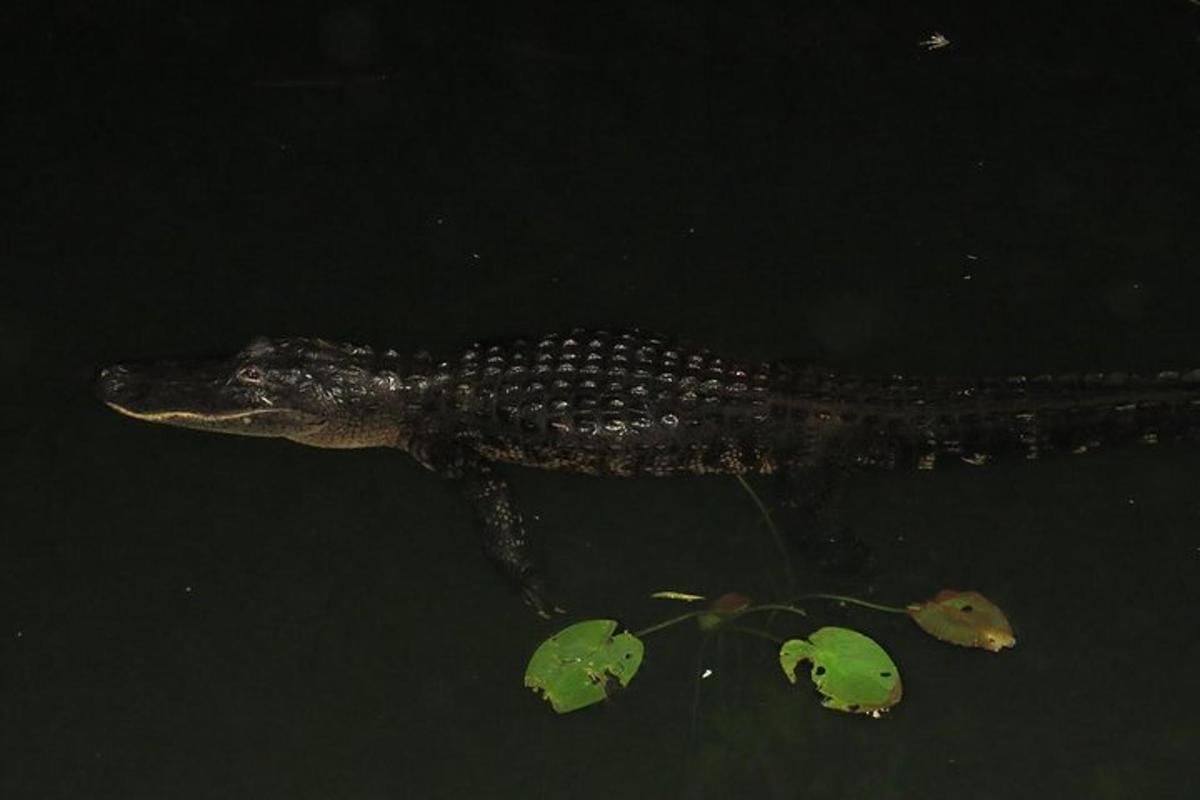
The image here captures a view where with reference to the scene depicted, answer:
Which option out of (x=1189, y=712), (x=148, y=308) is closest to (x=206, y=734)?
(x=148, y=308)

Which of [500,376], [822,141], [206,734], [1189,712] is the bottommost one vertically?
[206,734]

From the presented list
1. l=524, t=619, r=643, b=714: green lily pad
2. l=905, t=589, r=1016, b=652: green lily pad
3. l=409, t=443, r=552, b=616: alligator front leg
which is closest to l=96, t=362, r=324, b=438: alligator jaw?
l=409, t=443, r=552, b=616: alligator front leg

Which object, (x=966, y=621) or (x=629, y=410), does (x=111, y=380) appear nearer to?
(x=629, y=410)

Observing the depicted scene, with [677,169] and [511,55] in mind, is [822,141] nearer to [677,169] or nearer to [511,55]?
[677,169]

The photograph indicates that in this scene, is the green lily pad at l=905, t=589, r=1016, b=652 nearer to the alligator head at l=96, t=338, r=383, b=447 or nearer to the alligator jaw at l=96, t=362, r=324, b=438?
the alligator head at l=96, t=338, r=383, b=447

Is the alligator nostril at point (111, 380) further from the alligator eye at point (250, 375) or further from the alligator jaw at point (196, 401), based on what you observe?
the alligator eye at point (250, 375)

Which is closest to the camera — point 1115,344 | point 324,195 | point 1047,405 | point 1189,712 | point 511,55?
point 1189,712
